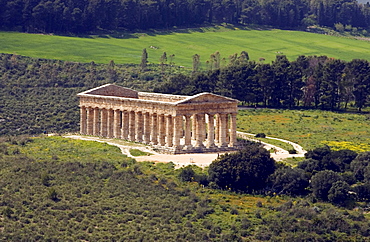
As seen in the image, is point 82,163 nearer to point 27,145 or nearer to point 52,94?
point 27,145

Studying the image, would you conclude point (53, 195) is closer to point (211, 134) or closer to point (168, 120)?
point (168, 120)

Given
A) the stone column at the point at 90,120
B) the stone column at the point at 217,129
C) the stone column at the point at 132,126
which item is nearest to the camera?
the stone column at the point at 217,129

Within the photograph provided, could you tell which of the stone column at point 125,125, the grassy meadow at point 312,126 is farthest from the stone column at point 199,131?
the grassy meadow at point 312,126

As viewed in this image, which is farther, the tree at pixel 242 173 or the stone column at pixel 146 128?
the stone column at pixel 146 128

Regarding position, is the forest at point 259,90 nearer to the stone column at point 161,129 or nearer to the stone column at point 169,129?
the stone column at point 161,129

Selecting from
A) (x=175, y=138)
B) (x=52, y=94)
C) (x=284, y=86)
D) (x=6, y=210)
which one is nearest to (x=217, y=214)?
(x=6, y=210)

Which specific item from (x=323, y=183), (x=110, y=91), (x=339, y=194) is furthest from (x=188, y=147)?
(x=339, y=194)

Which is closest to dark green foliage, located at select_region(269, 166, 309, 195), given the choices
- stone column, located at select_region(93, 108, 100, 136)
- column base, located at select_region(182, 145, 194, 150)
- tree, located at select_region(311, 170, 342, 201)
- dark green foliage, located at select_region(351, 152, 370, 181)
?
tree, located at select_region(311, 170, 342, 201)
